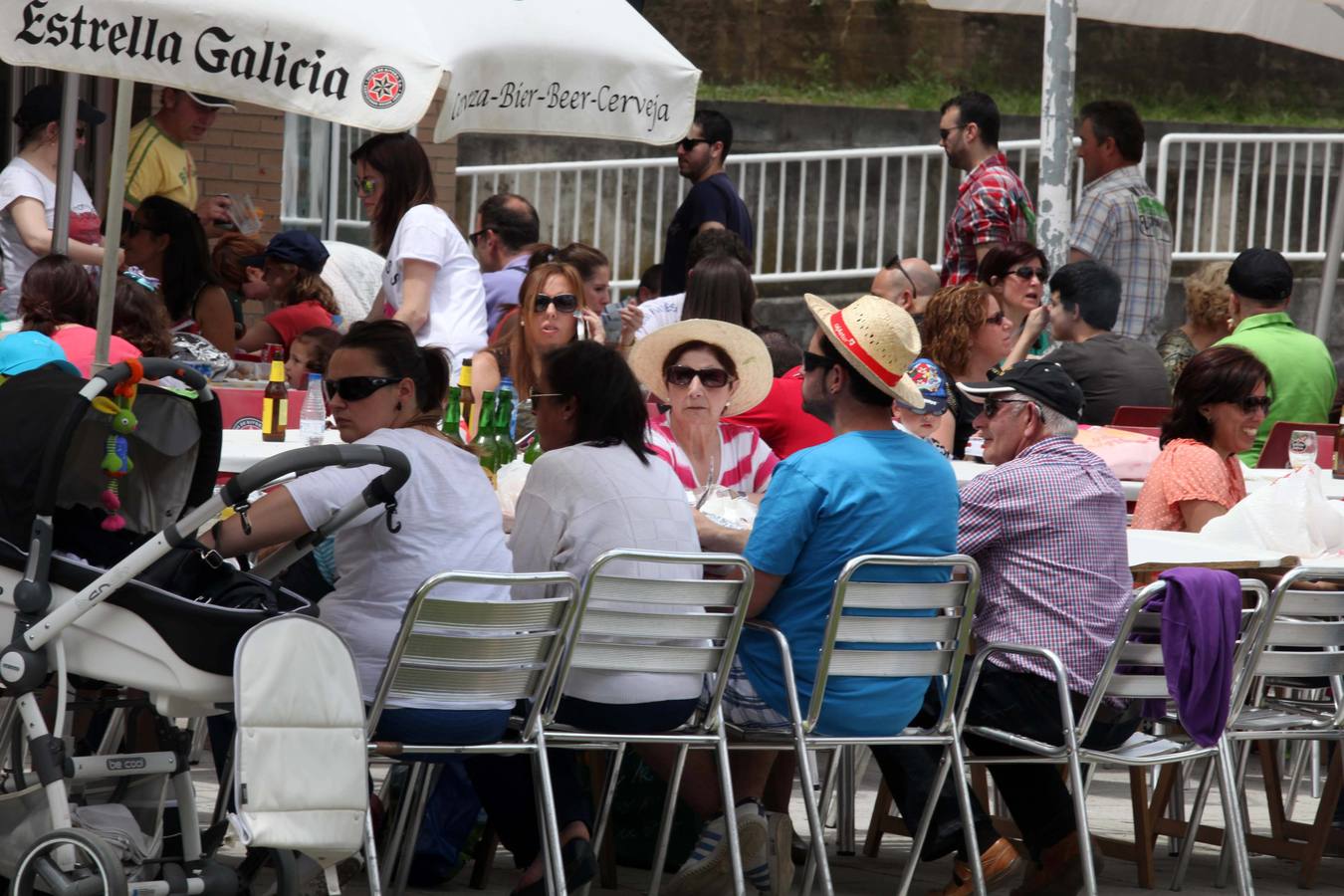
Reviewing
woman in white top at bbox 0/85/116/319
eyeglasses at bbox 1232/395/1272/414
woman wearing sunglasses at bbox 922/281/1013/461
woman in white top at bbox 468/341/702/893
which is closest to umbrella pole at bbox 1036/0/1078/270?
woman wearing sunglasses at bbox 922/281/1013/461

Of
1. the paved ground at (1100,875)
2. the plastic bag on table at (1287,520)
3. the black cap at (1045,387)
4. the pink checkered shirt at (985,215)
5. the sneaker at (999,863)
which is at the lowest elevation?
the paved ground at (1100,875)

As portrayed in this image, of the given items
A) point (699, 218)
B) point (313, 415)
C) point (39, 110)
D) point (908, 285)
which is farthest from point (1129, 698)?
point (908, 285)

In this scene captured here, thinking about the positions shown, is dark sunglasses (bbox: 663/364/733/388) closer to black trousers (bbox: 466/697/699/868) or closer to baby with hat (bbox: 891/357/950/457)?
baby with hat (bbox: 891/357/950/457)

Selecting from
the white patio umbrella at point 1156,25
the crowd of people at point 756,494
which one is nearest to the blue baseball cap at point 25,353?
the crowd of people at point 756,494

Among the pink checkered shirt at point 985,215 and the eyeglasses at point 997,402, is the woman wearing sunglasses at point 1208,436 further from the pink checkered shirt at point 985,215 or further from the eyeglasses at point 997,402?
the pink checkered shirt at point 985,215

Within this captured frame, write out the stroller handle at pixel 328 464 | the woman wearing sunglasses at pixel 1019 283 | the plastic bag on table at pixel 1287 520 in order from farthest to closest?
the woman wearing sunglasses at pixel 1019 283 → the plastic bag on table at pixel 1287 520 → the stroller handle at pixel 328 464

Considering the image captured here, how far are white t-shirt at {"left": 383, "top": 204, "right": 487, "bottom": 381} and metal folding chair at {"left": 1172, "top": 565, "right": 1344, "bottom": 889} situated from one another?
336cm

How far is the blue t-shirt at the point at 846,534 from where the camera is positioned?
5375mm

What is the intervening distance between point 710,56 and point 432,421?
12233 millimetres

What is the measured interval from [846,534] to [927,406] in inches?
88.2

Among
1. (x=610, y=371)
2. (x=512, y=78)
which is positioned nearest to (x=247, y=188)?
(x=512, y=78)

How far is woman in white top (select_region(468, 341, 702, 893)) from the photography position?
5.23 metres

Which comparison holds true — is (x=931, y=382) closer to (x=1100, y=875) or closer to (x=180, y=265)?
(x=1100, y=875)

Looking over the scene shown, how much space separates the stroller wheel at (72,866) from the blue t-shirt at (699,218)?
662cm
